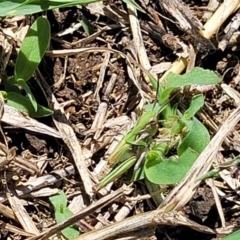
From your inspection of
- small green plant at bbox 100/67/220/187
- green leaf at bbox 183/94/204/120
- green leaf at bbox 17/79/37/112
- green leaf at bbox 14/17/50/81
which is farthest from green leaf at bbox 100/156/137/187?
green leaf at bbox 14/17/50/81

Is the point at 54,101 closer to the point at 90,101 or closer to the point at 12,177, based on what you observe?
the point at 90,101

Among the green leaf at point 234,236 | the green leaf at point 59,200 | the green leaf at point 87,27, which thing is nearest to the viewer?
the green leaf at point 234,236

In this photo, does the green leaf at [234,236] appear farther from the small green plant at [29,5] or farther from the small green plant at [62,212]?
the small green plant at [29,5]

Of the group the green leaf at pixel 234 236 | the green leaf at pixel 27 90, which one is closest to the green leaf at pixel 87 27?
the green leaf at pixel 27 90

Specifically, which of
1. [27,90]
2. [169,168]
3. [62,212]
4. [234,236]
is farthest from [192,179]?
[27,90]

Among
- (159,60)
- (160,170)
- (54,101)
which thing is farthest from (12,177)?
(159,60)

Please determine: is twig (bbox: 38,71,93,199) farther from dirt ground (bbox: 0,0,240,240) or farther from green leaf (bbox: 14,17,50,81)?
green leaf (bbox: 14,17,50,81)

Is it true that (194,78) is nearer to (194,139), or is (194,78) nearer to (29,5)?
(194,139)
